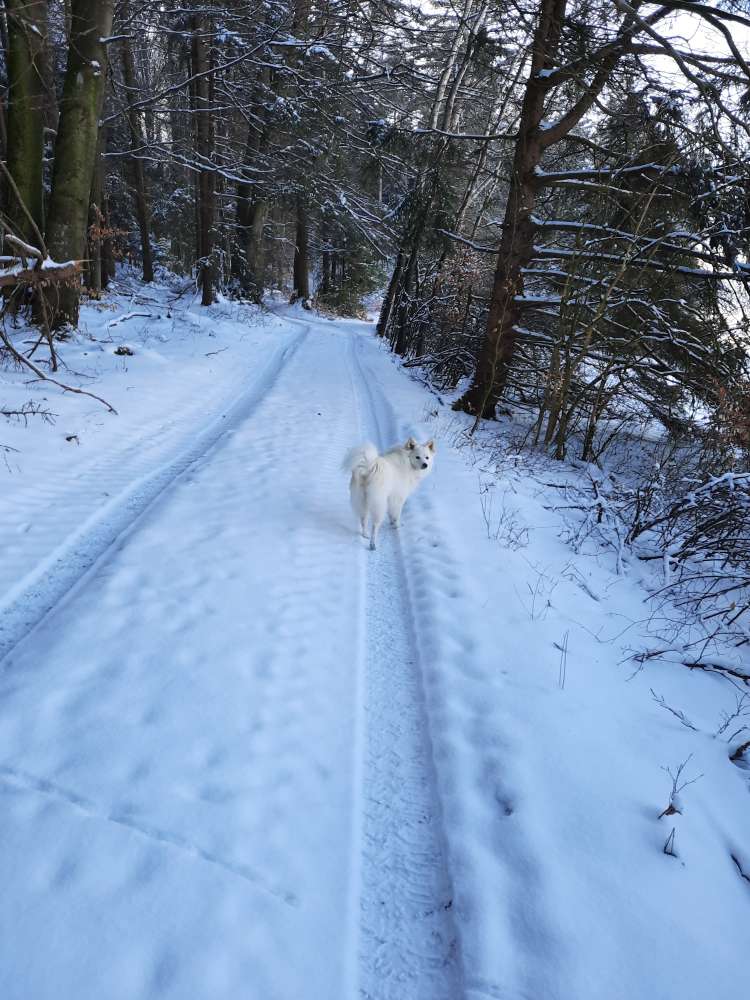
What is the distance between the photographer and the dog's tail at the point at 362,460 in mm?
4681

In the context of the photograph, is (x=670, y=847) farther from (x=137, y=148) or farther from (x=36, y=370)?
(x=137, y=148)

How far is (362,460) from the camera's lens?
4.68m

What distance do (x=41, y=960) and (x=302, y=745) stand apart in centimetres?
131

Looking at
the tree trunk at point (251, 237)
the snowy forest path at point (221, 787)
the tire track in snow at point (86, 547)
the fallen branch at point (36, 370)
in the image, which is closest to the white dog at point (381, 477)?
the snowy forest path at point (221, 787)

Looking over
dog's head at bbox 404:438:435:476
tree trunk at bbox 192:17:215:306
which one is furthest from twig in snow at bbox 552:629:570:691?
tree trunk at bbox 192:17:215:306

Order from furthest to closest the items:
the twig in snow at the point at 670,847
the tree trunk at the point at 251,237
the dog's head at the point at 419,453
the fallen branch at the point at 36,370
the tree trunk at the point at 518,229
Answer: the tree trunk at the point at 251,237, the tree trunk at the point at 518,229, the dog's head at the point at 419,453, the fallen branch at the point at 36,370, the twig in snow at the point at 670,847

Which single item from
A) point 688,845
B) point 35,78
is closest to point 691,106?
point 688,845

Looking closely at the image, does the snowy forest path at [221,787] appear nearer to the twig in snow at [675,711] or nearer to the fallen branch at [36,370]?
the twig in snow at [675,711]

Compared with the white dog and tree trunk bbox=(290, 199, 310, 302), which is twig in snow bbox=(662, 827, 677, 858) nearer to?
the white dog

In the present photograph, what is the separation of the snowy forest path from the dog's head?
57.0 inches

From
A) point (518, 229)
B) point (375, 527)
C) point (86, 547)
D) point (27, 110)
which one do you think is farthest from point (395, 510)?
point (27, 110)

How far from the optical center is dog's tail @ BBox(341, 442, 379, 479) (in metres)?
4.68

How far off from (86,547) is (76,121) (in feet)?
30.0

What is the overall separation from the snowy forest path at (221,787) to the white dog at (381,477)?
0.63 m
